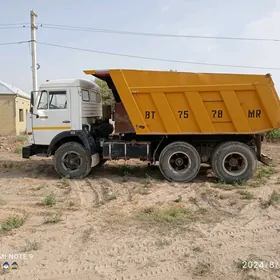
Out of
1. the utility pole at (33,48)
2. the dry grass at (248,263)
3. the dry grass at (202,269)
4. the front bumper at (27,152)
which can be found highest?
the utility pole at (33,48)

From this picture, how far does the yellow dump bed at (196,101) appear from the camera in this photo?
7.38m

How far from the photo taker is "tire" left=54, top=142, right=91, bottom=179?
27.1 feet

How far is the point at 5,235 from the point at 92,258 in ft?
5.21

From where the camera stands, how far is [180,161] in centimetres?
800

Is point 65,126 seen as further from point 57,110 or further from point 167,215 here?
point 167,215

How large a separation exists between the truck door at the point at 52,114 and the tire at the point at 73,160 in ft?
1.64

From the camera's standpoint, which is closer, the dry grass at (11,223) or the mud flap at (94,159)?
the dry grass at (11,223)

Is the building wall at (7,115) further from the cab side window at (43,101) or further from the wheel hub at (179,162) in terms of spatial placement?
the wheel hub at (179,162)

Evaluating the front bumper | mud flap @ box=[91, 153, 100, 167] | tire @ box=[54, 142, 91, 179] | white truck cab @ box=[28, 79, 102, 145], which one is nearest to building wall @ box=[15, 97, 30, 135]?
the front bumper

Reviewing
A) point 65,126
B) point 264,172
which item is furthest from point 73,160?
A: point 264,172

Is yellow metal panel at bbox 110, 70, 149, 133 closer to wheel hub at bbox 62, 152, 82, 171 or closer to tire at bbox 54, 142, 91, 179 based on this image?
tire at bbox 54, 142, 91, 179

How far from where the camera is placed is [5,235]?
14.8ft

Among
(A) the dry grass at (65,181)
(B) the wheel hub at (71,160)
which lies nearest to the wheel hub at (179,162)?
(B) the wheel hub at (71,160)
